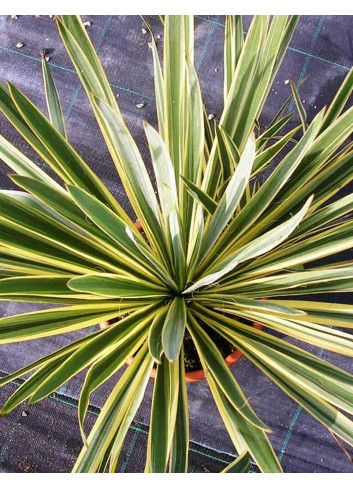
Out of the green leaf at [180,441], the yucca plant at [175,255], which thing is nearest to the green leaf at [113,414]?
the yucca plant at [175,255]

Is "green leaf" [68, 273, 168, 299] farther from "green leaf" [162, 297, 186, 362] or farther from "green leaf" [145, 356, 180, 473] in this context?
"green leaf" [145, 356, 180, 473]

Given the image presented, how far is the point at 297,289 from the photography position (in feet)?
3.71

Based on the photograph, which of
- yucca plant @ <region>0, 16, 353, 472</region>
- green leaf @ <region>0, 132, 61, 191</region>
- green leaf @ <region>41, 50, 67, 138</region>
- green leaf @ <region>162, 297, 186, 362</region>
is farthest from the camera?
green leaf @ <region>41, 50, 67, 138</region>

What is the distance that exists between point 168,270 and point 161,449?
1.21 ft

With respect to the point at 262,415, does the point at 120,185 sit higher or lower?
higher

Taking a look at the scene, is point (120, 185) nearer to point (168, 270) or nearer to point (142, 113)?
point (142, 113)

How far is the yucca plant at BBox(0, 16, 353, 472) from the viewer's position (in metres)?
0.95

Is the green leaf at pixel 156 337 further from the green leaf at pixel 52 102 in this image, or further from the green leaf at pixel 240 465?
the green leaf at pixel 52 102

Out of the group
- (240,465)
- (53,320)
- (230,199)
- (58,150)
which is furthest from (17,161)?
(240,465)

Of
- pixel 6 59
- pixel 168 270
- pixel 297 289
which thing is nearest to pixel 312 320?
pixel 297 289

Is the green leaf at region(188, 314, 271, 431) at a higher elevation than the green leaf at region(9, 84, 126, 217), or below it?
below

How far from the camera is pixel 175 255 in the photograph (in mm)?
1049

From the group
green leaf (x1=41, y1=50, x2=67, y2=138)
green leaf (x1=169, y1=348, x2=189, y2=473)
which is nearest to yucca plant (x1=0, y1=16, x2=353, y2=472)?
green leaf (x1=169, y1=348, x2=189, y2=473)

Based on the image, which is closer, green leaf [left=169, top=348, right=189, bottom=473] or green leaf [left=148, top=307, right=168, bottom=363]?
green leaf [left=148, top=307, right=168, bottom=363]
